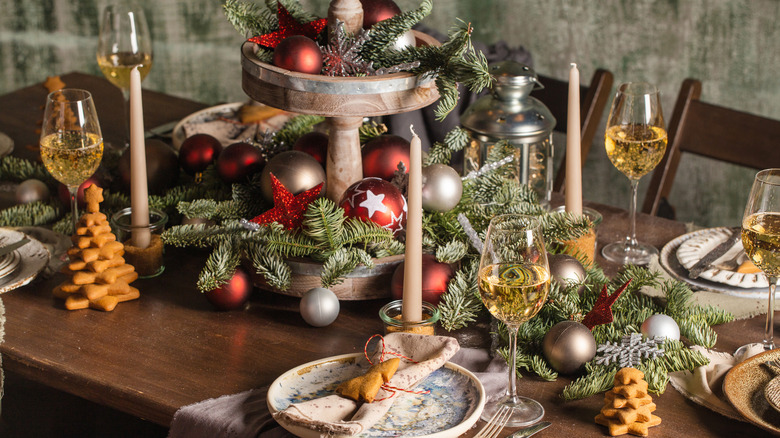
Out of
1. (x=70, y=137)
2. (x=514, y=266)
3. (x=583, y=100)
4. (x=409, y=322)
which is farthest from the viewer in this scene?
(x=583, y=100)

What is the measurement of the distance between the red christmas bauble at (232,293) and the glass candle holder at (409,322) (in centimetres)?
21

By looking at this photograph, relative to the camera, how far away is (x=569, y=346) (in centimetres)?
89

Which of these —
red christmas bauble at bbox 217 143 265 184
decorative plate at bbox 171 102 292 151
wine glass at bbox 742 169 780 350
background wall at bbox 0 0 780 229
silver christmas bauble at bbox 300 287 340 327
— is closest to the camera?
wine glass at bbox 742 169 780 350

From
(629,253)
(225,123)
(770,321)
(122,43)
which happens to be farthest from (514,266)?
(122,43)

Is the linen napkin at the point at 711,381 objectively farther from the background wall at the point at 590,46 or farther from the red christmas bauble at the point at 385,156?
the background wall at the point at 590,46

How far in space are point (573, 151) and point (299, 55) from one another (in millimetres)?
376

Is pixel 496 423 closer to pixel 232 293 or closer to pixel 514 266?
pixel 514 266

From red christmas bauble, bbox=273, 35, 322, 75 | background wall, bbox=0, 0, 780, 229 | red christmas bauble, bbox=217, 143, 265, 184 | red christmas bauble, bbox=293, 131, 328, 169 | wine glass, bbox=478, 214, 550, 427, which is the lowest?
background wall, bbox=0, 0, 780, 229

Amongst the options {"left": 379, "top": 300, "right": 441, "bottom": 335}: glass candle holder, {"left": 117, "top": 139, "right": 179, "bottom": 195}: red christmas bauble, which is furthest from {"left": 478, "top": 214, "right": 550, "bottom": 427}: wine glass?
{"left": 117, "top": 139, "right": 179, "bottom": 195}: red christmas bauble

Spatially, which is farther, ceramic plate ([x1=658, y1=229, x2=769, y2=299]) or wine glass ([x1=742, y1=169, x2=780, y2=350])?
ceramic plate ([x1=658, y1=229, x2=769, y2=299])

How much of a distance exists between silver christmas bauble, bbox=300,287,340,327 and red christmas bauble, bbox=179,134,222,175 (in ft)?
1.42

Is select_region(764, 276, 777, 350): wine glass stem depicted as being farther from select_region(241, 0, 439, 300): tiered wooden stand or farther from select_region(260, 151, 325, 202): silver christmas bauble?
select_region(260, 151, 325, 202): silver christmas bauble

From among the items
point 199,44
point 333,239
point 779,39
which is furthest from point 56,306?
point 199,44

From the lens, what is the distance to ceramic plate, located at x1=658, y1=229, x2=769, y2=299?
1.07 m
